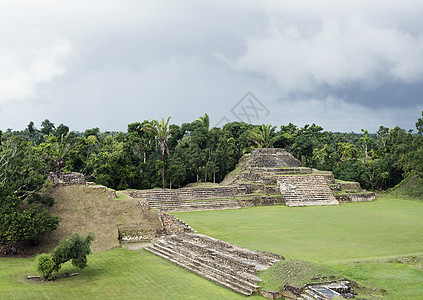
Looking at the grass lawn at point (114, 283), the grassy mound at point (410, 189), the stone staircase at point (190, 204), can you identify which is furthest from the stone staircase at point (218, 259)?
the grassy mound at point (410, 189)

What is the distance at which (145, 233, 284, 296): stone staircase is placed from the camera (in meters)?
9.63

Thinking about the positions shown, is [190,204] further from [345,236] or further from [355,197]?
[355,197]

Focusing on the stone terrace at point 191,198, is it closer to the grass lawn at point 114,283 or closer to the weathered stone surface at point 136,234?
the weathered stone surface at point 136,234

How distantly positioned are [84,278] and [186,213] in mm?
9948

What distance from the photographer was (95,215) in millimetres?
15484

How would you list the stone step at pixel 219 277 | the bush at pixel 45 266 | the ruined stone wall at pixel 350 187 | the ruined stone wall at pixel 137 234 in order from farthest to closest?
the ruined stone wall at pixel 350 187
the ruined stone wall at pixel 137 234
the bush at pixel 45 266
the stone step at pixel 219 277

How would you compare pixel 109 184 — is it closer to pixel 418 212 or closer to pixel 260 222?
pixel 260 222

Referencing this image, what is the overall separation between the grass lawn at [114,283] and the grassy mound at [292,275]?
92 cm

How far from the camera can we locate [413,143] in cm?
2680

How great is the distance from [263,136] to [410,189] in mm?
15036

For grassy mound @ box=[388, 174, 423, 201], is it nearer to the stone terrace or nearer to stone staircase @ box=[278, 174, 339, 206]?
stone staircase @ box=[278, 174, 339, 206]

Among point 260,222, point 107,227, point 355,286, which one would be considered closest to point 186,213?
point 260,222

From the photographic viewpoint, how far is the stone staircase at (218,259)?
9.63 m

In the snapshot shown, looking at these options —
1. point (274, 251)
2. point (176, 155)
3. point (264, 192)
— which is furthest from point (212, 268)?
point (176, 155)
